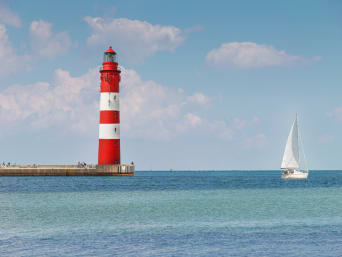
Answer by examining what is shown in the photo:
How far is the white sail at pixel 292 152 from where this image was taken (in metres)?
106

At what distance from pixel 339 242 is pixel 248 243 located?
422 cm

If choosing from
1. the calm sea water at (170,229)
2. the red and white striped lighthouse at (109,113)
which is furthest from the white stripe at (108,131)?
the calm sea water at (170,229)

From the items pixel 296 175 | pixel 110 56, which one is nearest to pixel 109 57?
pixel 110 56

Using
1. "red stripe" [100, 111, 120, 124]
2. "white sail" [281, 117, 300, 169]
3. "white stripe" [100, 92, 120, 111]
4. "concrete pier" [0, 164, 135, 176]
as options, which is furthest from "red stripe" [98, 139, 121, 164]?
"white sail" [281, 117, 300, 169]

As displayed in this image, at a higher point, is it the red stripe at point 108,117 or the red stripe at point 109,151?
the red stripe at point 108,117

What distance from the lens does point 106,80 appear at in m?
84.4

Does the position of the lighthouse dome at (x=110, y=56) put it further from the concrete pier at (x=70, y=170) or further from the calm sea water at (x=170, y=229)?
the calm sea water at (x=170, y=229)

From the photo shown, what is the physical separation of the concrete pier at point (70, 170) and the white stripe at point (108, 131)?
20.0ft

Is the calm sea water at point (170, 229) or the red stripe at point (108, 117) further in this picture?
the red stripe at point (108, 117)

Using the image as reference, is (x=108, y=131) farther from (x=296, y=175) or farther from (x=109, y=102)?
(x=296, y=175)

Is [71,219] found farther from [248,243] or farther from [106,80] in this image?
[106,80]

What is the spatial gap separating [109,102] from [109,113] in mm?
1659

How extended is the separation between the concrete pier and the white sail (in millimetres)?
29676

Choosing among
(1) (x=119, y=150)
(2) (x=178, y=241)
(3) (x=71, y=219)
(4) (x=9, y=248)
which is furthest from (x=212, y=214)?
(1) (x=119, y=150)
